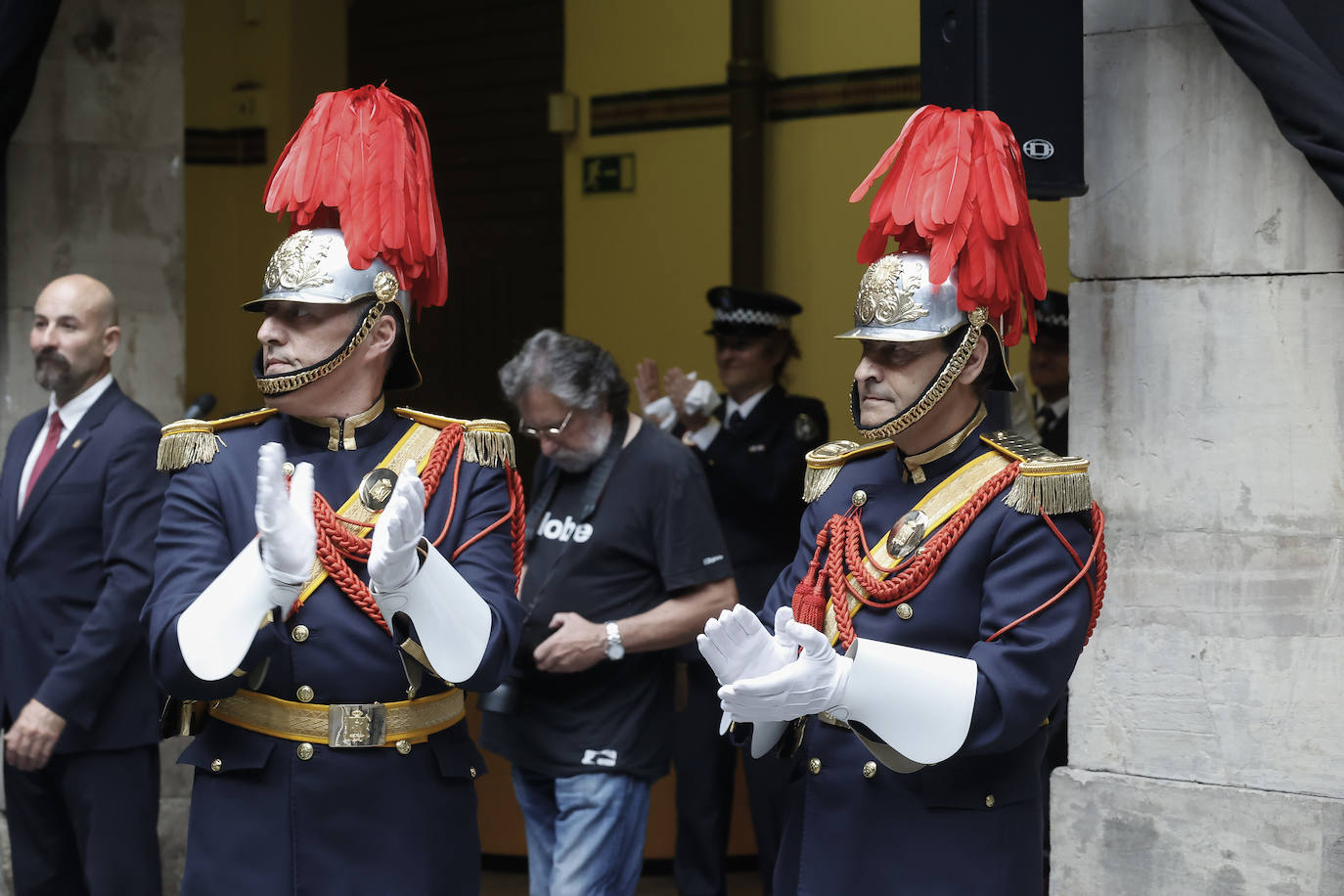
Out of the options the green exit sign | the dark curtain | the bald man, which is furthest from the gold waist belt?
the green exit sign

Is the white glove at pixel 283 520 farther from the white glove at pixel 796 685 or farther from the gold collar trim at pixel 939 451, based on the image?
the gold collar trim at pixel 939 451

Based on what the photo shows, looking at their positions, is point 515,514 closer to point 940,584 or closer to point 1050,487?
point 940,584

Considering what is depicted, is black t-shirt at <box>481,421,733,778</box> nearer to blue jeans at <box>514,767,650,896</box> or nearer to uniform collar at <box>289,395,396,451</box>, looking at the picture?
blue jeans at <box>514,767,650,896</box>

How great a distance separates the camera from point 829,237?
302 inches

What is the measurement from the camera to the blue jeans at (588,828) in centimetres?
399

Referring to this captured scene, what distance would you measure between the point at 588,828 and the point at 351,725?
4.59 feet

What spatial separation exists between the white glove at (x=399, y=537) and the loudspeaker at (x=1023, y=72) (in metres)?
1.72

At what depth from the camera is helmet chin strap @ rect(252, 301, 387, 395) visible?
109 inches

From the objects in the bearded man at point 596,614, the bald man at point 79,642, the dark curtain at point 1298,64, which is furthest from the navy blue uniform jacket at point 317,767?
the dark curtain at point 1298,64

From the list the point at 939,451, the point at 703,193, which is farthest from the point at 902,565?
the point at 703,193

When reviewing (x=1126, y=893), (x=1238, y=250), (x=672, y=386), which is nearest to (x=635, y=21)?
(x=672, y=386)

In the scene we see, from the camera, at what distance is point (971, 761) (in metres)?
2.63

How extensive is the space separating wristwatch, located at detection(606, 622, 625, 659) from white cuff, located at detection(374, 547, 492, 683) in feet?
4.47

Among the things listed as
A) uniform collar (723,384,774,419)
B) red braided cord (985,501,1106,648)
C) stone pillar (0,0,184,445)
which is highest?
stone pillar (0,0,184,445)
